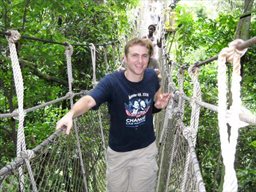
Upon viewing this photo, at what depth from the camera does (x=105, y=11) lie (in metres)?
4.18

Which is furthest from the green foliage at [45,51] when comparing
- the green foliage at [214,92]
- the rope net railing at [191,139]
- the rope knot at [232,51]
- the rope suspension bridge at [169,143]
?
the rope knot at [232,51]

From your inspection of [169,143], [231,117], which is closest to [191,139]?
[231,117]

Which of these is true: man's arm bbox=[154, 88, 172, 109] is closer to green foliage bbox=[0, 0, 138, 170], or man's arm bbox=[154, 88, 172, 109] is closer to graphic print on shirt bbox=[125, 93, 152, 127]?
graphic print on shirt bbox=[125, 93, 152, 127]

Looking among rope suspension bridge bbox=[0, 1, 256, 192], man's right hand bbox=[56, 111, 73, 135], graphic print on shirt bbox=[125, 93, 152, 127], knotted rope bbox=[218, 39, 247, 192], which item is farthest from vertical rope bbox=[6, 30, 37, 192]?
knotted rope bbox=[218, 39, 247, 192]

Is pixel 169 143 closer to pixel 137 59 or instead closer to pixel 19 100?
pixel 137 59

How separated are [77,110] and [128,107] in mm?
313

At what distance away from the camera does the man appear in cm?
174

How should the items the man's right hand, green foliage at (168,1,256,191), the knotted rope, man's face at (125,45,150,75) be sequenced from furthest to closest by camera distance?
green foliage at (168,1,256,191), man's face at (125,45,150,75), the man's right hand, the knotted rope

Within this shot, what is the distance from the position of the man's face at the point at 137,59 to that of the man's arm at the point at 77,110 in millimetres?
267

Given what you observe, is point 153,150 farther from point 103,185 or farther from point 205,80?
point 205,80

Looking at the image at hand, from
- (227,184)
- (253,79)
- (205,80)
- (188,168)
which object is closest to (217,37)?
(253,79)

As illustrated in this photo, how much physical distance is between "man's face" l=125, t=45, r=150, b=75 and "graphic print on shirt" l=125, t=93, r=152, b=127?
4.6 inches

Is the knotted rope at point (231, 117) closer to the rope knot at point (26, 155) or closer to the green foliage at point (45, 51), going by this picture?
the rope knot at point (26, 155)

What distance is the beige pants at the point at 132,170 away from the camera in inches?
73.9
